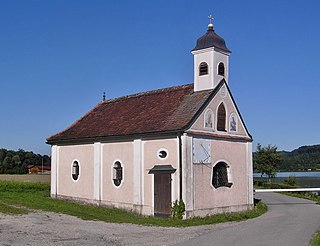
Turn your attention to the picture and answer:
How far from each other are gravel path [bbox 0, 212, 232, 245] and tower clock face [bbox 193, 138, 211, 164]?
3660 millimetres

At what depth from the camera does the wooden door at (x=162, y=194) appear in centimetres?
2272

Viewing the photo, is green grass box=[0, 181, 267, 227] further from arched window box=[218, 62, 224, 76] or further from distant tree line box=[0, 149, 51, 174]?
distant tree line box=[0, 149, 51, 174]

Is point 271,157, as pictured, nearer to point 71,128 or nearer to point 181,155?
point 71,128

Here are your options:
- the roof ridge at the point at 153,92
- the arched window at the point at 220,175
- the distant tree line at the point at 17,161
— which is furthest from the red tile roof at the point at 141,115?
the distant tree line at the point at 17,161

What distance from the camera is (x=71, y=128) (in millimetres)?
30750

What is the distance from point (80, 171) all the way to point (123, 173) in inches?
167

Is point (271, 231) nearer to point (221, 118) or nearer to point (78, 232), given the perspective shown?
point (78, 232)

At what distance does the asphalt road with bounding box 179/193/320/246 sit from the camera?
15.0 metres

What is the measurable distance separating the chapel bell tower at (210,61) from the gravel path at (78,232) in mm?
7883

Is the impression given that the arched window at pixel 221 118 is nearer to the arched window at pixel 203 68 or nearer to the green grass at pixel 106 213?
the arched window at pixel 203 68

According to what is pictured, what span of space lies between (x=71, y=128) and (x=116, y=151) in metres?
6.20

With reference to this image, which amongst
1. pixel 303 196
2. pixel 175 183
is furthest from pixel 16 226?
pixel 303 196

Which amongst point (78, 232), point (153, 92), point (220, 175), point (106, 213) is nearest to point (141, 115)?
point (153, 92)

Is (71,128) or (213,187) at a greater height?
(71,128)
